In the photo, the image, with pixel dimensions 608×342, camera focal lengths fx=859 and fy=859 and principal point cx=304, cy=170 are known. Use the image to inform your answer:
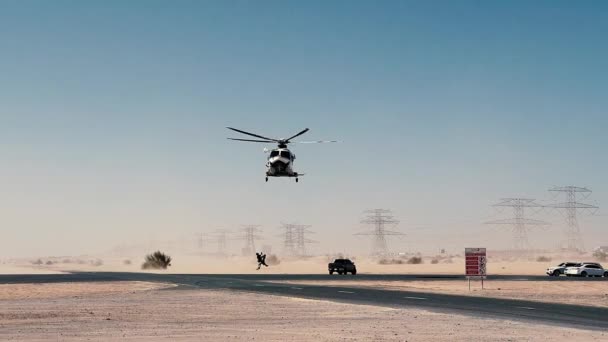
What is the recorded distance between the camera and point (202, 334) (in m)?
22.8

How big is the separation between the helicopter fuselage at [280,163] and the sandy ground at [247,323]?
24672 millimetres

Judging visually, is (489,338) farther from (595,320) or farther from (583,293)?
(583,293)

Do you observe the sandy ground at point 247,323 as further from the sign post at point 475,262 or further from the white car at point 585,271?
the white car at point 585,271

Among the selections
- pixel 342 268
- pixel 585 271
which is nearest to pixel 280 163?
pixel 342 268

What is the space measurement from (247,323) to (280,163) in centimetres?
3622

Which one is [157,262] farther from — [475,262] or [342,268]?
[475,262]

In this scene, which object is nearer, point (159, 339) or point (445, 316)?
point (159, 339)

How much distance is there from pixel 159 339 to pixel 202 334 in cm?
155

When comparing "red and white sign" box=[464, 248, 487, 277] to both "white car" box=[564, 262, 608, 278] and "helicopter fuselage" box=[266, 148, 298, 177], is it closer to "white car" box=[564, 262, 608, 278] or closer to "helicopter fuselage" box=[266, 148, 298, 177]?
"helicopter fuselage" box=[266, 148, 298, 177]

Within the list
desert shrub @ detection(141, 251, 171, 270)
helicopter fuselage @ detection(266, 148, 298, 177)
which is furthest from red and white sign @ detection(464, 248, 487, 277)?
desert shrub @ detection(141, 251, 171, 270)

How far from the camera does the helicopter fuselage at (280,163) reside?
204ft

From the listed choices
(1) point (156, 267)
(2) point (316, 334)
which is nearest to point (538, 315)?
(2) point (316, 334)

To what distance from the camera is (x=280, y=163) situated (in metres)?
62.0

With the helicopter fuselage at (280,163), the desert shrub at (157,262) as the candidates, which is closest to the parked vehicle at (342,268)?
the helicopter fuselage at (280,163)
